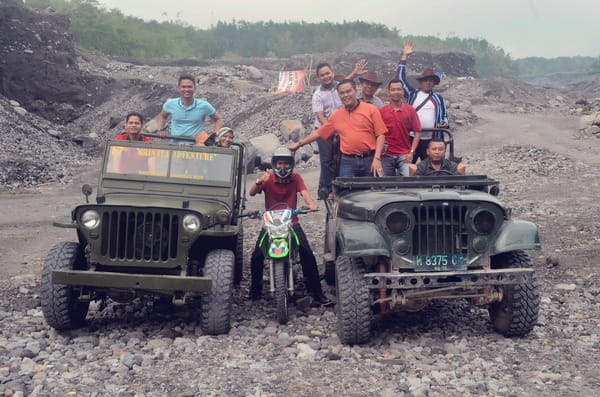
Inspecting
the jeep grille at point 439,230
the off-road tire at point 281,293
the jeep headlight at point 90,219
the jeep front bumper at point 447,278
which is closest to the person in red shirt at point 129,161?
the jeep headlight at point 90,219

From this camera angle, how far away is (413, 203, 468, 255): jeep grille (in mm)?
5629

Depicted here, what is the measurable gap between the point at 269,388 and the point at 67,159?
1520 cm

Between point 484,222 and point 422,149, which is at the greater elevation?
point 422,149

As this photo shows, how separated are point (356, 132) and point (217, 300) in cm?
247

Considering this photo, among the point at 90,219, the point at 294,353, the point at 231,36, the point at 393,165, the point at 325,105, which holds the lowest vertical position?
the point at 294,353

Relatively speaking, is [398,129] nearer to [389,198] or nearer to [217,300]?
[389,198]

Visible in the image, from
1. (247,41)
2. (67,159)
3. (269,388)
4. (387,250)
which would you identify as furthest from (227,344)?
(247,41)

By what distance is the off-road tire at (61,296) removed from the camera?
5.86m

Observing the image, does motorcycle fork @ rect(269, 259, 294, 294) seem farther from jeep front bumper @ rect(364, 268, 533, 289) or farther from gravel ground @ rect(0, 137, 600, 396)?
jeep front bumper @ rect(364, 268, 533, 289)

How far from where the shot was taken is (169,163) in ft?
22.9

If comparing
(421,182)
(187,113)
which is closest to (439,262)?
(421,182)

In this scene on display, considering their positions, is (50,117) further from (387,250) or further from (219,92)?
(387,250)

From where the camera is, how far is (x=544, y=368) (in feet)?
17.0

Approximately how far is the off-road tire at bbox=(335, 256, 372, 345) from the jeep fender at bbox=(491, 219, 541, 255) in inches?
44.0
